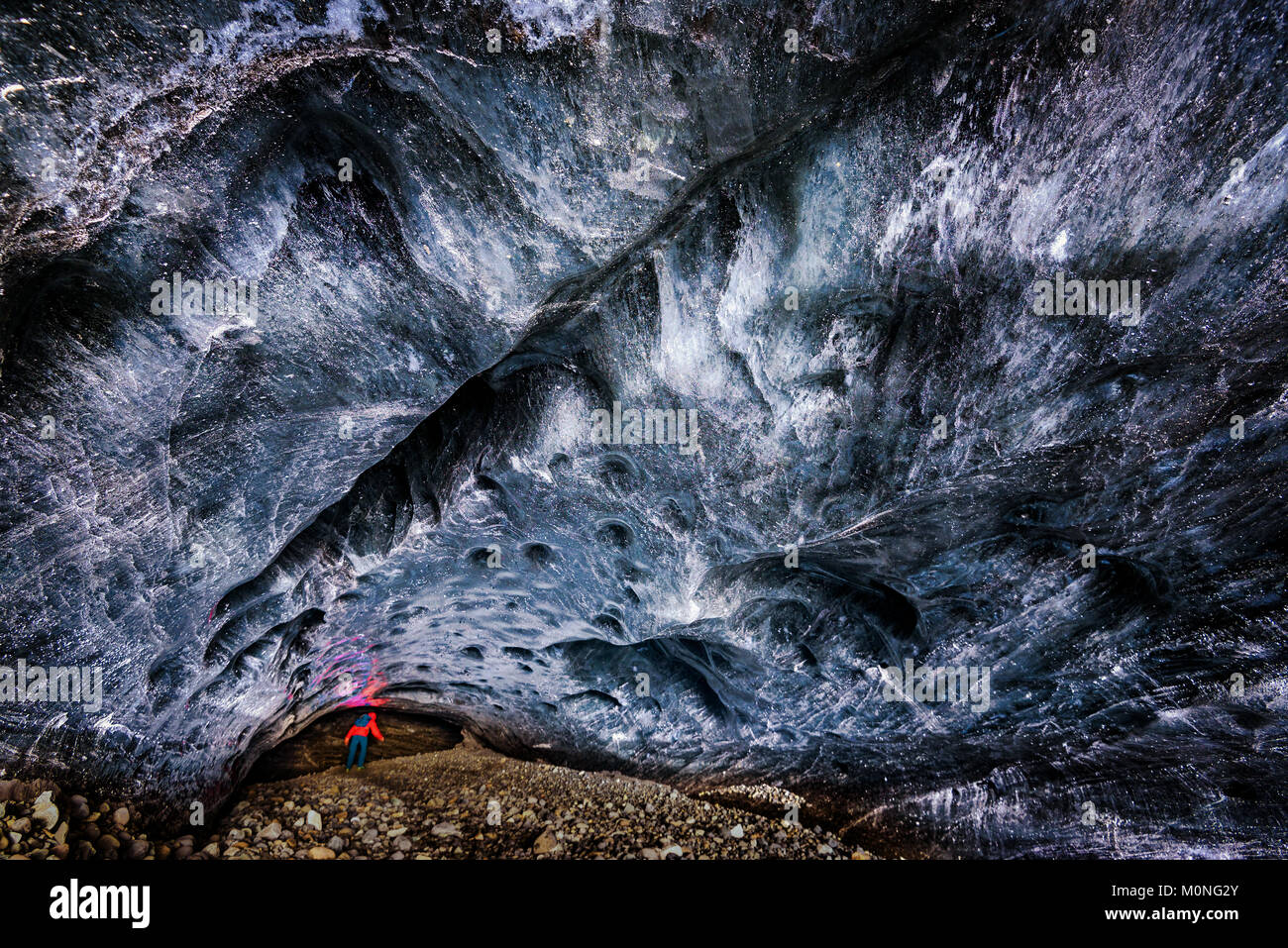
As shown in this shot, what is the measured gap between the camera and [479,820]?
584 centimetres

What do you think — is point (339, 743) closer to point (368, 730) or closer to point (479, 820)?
point (368, 730)

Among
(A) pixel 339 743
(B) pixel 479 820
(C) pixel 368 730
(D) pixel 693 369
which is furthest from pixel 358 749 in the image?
(D) pixel 693 369

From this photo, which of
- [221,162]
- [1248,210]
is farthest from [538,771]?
[1248,210]

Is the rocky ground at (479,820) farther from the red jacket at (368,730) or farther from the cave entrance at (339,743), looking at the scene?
the red jacket at (368,730)

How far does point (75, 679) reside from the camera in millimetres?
3961

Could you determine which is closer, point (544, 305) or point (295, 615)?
point (544, 305)

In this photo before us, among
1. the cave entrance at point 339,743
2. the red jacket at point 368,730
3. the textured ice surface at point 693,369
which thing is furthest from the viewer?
the red jacket at point 368,730

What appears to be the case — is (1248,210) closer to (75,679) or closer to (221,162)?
(221,162)

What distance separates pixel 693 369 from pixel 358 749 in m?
6.00

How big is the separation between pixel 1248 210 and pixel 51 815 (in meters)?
7.70

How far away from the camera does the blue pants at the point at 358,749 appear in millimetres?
6758

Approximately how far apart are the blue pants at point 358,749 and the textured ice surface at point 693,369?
1168 mm

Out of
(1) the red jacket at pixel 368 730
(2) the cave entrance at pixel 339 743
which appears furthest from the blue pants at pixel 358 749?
(2) the cave entrance at pixel 339 743

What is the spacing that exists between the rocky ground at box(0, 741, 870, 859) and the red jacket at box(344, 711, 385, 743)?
36 cm
